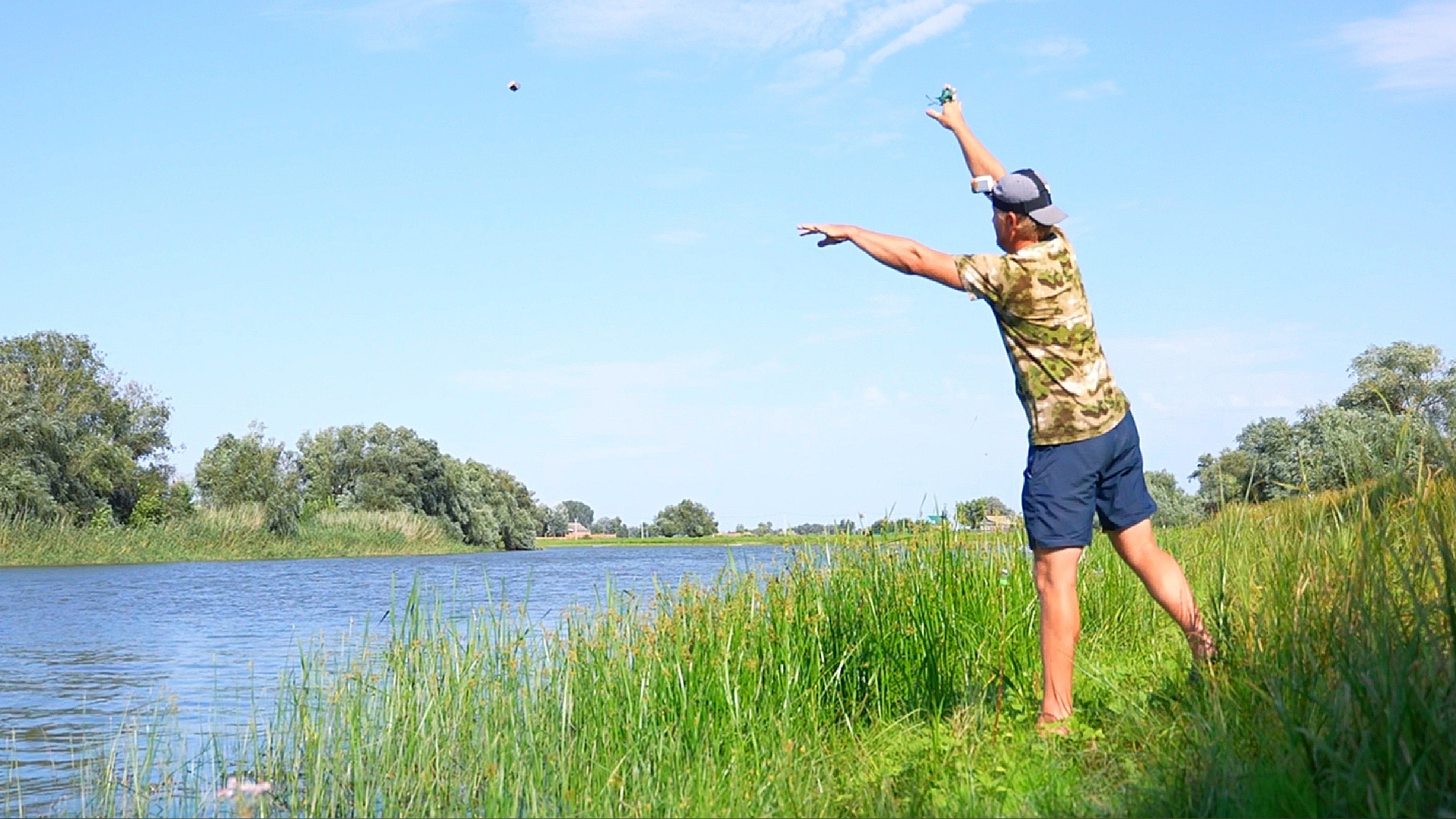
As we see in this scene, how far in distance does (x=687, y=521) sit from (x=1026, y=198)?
6844 cm

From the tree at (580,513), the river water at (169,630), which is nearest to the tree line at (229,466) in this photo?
the river water at (169,630)

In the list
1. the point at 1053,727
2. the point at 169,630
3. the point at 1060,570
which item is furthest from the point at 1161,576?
the point at 169,630

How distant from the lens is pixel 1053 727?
4.58m

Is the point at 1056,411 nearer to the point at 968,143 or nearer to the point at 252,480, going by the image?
the point at 968,143

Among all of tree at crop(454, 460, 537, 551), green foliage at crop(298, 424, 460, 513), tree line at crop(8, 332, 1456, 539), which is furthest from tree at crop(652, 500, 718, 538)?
green foliage at crop(298, 424, 460, 513)

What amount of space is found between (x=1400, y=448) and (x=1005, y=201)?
148cm

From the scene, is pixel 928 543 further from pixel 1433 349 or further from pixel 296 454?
pixel 296 454

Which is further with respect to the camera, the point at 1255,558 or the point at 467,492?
the point at 467,492

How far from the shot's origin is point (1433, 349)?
40219 mm

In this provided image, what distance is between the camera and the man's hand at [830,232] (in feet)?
14.9

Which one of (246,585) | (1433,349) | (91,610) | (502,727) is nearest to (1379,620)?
(502,727)

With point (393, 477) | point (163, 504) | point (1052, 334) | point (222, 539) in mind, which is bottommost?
point (1052, 334)

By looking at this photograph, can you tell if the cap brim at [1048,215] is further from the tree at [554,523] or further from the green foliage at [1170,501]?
the tree at [554,523]

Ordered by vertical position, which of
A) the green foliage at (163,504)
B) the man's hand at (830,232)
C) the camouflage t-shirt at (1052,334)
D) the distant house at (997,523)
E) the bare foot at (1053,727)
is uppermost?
the green foliage at (163,504)
